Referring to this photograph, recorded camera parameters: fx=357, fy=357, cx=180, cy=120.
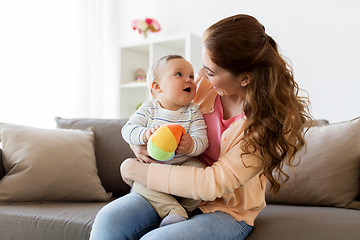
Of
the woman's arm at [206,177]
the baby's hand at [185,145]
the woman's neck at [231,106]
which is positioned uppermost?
the woman's neck at [231,106]

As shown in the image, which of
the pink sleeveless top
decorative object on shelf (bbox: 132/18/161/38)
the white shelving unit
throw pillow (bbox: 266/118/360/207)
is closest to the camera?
the pink sleeveless top

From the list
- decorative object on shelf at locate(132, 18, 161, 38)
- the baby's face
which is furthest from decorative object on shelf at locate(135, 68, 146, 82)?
the baby's face

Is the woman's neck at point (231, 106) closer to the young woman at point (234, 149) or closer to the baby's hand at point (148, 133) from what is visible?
the young woman at point (234, 149)

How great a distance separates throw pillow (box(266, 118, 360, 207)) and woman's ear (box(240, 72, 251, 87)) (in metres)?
0.57

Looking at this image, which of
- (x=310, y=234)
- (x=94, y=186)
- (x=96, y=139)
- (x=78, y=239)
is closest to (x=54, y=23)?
(x=96, y=139)

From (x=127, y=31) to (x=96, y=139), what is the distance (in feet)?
5.72

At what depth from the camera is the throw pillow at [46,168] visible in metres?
1.75

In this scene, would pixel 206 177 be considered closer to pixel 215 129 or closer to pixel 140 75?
pixel 215 129

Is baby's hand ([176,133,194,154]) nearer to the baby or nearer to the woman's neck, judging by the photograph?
the baby

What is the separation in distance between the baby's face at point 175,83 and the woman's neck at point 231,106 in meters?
0.14

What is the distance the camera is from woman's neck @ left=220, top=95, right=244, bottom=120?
1302 millimetres

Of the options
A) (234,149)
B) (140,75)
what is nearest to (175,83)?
(234,149)

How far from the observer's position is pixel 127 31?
354cm

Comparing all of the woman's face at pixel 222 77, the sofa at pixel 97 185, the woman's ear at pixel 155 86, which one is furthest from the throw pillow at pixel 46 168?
the woman's face at pixel 222 77
